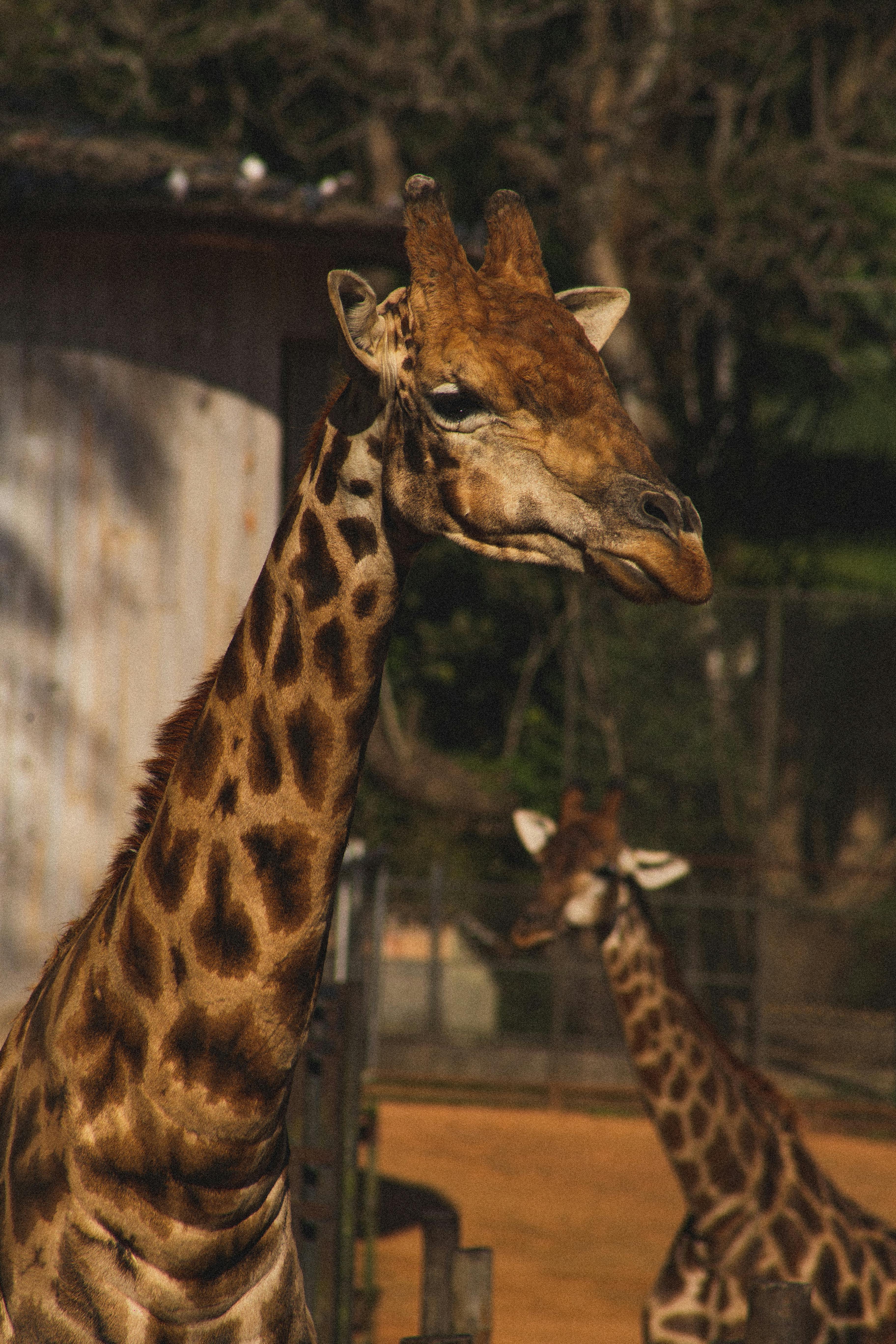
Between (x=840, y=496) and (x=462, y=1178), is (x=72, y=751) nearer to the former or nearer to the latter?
(x=462, y=1178)

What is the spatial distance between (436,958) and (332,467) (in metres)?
11.0

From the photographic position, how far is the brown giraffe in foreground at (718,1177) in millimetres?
5562

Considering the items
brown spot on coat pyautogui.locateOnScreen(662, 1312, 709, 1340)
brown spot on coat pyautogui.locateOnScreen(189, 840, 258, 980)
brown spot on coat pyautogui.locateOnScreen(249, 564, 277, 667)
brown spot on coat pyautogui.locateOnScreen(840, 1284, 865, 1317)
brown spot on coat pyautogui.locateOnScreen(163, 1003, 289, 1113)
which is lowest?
brown spot on coat pyautogui.locateOnScreen(662, 1312, 709, 1340)

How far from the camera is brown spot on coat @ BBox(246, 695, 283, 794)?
2.69 metres

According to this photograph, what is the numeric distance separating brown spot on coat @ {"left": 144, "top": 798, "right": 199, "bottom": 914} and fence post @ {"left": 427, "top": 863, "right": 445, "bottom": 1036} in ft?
35.1

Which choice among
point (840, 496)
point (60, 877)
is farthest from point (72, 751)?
point (840, 496)

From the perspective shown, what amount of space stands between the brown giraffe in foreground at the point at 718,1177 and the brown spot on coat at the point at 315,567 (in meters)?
3.88

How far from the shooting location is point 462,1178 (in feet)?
33.9

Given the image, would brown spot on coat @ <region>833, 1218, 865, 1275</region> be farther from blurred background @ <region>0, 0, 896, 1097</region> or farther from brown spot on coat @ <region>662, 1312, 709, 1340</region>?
blurred background @ <region>0, 0, 896, 1097</region>

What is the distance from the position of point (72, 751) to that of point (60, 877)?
1.94 feet

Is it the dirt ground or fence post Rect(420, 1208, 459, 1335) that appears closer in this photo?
fence post Rect(420, 1208, 459, 1335)

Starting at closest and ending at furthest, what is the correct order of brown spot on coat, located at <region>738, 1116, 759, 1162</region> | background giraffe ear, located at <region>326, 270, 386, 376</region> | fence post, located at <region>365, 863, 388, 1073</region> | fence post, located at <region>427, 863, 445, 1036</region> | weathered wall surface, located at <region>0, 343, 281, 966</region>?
background giraffe ear, located at <region>326, 270, 386, 376</region> → brown spot on coat, located at <region>738, 1116, 759, 1162</region> → weathered wall surface, located at <region>0, 343, 281, 966</region> → fence post, located at <region>365, 863, 388, 1073</region> → fence post, located at <region>427, 863, 445, 1036</region>

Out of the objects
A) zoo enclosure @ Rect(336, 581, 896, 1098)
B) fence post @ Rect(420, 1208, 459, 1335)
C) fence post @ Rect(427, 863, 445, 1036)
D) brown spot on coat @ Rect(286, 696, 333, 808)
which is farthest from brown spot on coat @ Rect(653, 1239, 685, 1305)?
fence post @ Rect(427, 863, 445, 1036)

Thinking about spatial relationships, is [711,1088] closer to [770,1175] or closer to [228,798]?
[770,1175]
